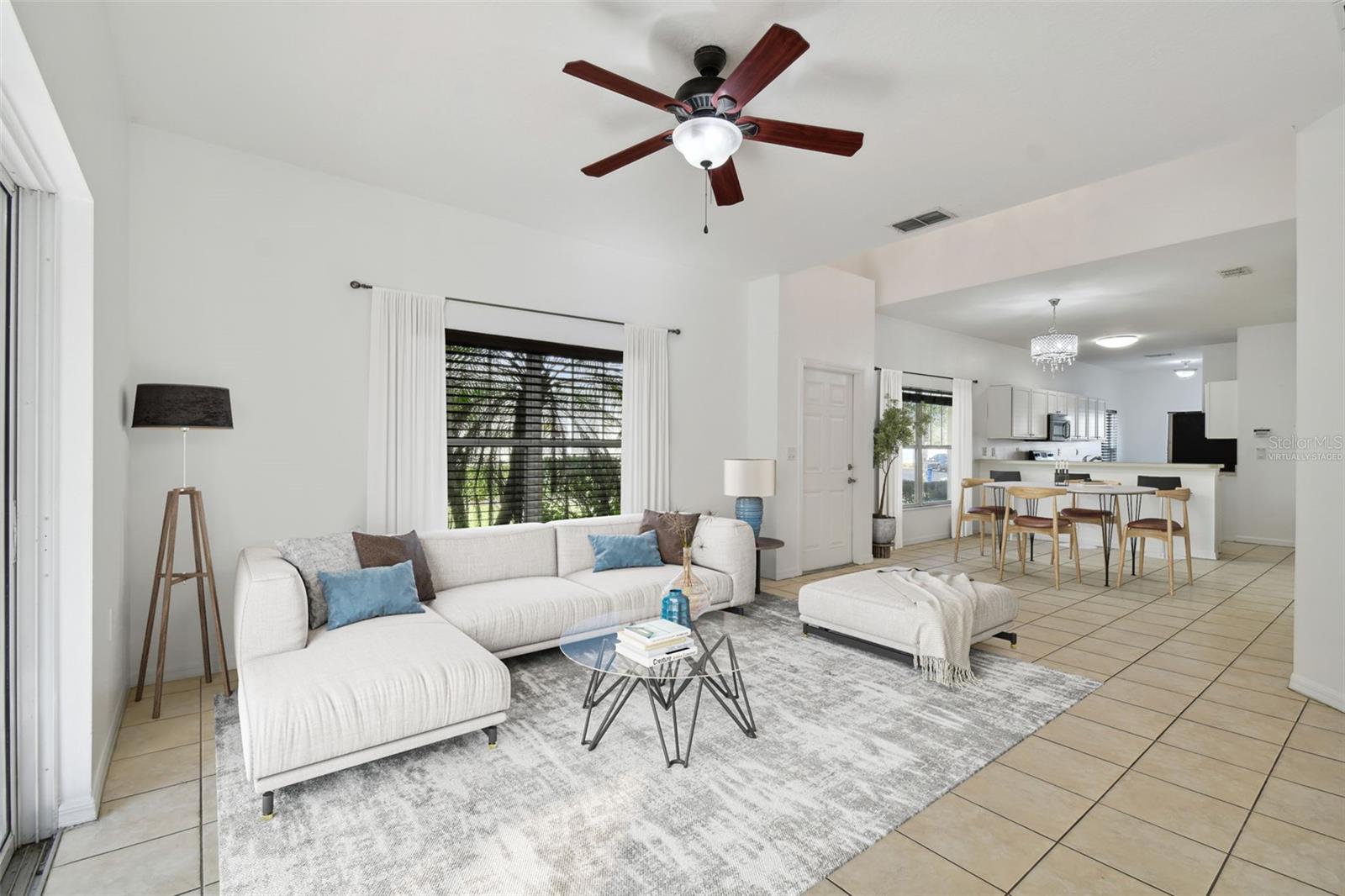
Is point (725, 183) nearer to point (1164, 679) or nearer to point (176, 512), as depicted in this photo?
point (176, 512)

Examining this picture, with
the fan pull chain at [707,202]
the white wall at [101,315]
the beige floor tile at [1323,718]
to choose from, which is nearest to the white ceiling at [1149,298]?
the beige floor tile at [1323,718]

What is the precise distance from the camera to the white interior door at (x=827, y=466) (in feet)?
20.2

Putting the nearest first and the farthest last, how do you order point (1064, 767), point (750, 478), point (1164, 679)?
point (1064, 767), point (1164, 679), point (750, 478)

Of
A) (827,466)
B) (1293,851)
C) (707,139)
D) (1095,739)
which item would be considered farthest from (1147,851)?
(827,466)

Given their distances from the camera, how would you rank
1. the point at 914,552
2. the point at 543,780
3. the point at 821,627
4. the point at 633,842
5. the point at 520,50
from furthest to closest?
the point at 914,552
the point at 821,627
the point at 520,50
the point at 543,780
the point at 633,842

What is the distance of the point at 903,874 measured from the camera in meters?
1.85

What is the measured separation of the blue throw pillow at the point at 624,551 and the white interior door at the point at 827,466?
2183 millimetres

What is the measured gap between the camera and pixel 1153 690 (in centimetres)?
328

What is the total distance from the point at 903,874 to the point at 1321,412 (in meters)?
3.15

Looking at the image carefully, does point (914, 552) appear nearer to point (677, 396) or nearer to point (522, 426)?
point (677, 396)

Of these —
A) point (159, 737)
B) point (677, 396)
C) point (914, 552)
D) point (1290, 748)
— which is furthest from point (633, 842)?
point (914, 552)

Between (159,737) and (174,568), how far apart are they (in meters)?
0.99

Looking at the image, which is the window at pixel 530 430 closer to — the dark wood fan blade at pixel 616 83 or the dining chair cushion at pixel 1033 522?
the dark wood fan blade at pixel 616 83

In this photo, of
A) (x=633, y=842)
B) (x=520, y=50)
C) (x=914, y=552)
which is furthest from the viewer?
(x=914, y=552)
